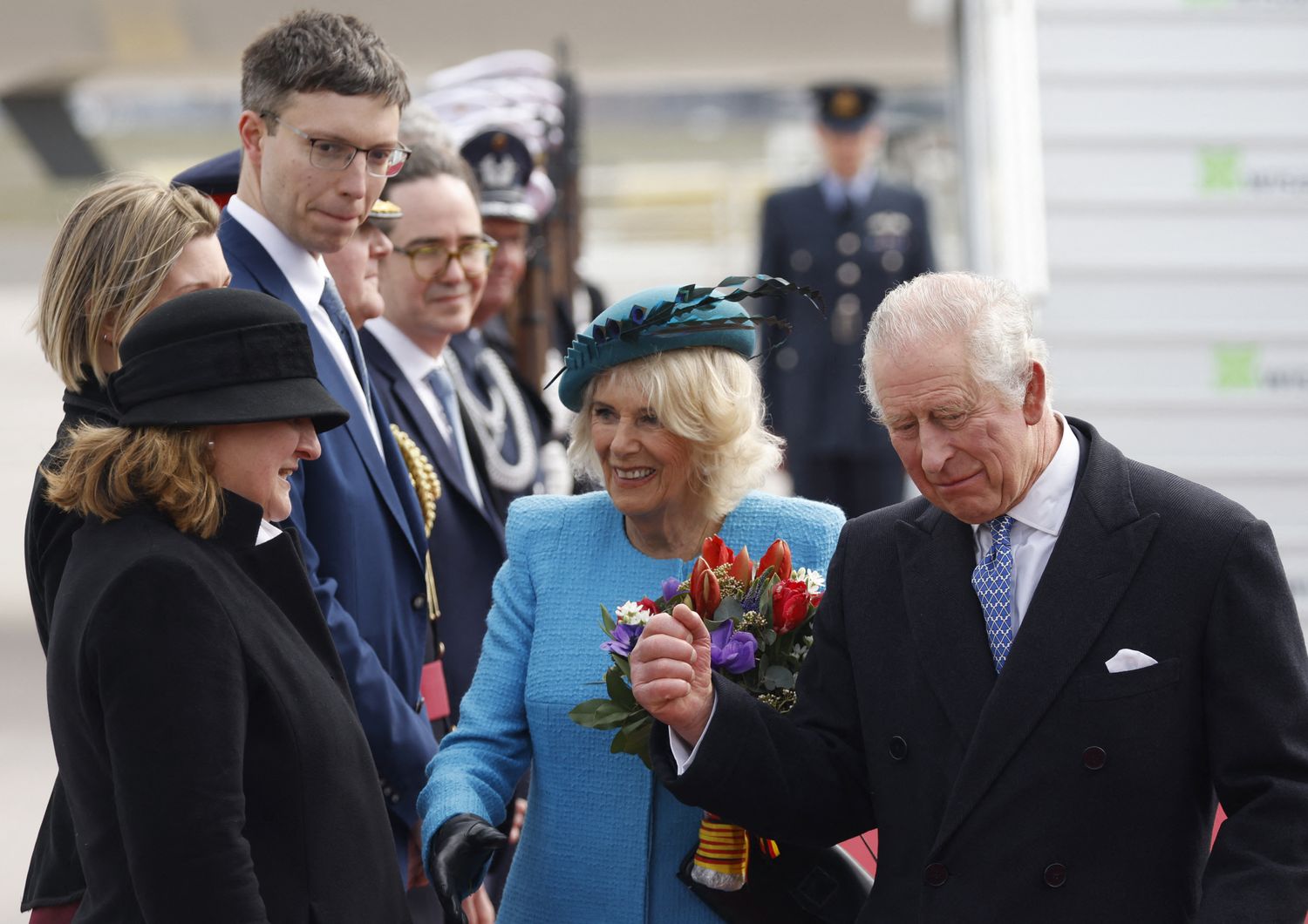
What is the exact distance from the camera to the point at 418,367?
3.73 meters

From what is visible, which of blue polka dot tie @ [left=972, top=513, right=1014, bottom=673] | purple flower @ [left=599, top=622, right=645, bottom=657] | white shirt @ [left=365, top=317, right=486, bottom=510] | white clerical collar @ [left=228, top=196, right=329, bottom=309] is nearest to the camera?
blue polka dot tie @ [left=972, top=513, right=1014, bottom=673]

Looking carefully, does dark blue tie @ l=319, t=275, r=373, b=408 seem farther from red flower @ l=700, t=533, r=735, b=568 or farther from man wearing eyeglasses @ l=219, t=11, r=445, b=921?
red flower @ l=700, t=533, r=735, b=568

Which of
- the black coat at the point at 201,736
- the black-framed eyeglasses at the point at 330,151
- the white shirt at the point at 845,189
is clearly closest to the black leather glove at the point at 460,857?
the black coat at the point at 201,736

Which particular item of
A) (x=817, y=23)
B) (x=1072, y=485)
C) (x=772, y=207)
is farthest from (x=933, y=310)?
(x=817, y=23)

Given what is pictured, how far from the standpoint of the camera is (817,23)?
26.5ft

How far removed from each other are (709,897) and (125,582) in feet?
3.24

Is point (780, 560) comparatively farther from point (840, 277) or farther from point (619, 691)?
point (840, 277)

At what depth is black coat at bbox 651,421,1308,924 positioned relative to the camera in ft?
6.49

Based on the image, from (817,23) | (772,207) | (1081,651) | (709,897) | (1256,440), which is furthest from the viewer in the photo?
(817,23)

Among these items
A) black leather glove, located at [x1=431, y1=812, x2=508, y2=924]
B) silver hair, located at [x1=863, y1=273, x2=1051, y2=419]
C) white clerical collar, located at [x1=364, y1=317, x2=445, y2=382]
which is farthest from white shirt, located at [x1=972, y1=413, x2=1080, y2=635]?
white clerical collar, located at [x1=364, y1=317, x2=445, y2=382]

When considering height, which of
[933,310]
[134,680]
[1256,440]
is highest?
[933,310]

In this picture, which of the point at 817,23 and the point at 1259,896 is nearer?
the point at 1259,896

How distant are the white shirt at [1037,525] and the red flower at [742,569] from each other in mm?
298

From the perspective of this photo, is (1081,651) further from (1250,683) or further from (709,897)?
(709,897)
